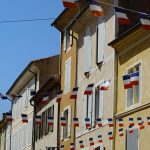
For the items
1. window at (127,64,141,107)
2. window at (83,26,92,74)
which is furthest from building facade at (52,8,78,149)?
window at (127,64,141,107)

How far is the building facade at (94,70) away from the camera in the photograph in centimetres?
2720

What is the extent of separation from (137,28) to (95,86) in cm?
597

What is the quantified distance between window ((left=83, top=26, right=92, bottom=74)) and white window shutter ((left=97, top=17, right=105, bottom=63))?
133cm

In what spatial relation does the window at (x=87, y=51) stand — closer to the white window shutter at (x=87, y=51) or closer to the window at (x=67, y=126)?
the white window shutter at (x=87, y=51)

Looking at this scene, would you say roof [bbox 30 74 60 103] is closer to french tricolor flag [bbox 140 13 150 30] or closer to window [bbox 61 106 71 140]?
window [bbox 61 106 71 140]

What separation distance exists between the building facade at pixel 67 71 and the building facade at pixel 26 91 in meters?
6.90

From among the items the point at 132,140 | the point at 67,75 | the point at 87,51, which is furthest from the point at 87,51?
the point at 132,140

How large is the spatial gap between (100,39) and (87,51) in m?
2.07

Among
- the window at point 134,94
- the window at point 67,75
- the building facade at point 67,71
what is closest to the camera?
the window at point 134,94

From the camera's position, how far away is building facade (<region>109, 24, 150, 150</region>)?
23406 mm

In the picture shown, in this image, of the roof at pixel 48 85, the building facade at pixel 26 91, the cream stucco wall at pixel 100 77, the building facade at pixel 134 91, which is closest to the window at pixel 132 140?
the building facade at pixel 134 91

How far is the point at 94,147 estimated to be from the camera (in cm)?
2833

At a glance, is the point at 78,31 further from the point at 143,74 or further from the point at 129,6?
the point at 143,74

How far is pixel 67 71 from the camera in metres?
35.7
